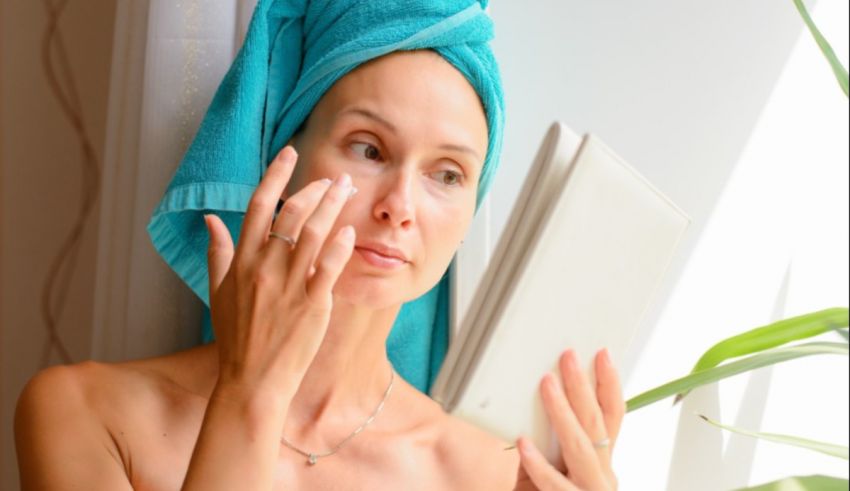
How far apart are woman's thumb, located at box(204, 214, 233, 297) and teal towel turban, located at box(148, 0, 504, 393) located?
21cm

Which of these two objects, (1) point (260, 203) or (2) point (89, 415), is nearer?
(1) point (260, 203)

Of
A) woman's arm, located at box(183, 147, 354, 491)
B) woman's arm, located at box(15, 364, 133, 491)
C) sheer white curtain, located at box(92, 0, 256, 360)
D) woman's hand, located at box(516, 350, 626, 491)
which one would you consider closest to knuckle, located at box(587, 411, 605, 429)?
woman's hand, located at box(516, 350, 626, 491)

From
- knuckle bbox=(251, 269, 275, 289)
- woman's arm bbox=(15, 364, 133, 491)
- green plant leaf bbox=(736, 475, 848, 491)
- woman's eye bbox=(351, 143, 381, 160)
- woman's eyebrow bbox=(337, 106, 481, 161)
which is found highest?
woman's eyebrow bbox=(337, 106, 481, 161)

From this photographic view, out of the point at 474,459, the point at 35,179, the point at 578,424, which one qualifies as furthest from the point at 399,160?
the point at 35,179

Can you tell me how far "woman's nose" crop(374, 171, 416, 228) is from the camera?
1107 millimetres

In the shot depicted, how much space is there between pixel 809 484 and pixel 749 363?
0.14 m

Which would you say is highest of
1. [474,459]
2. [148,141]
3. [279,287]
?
[148,141]

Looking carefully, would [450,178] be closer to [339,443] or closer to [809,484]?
[339,443]

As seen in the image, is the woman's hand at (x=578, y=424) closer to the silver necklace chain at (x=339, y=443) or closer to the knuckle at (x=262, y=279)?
the knuckle at (x=262, y=279)

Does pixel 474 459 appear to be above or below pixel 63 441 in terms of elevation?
above

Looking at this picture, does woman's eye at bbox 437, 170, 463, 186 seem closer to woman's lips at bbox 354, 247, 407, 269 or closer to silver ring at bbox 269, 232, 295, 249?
woman's lips at bbox 354, 247, 407, 269

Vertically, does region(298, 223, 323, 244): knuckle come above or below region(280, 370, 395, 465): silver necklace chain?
above

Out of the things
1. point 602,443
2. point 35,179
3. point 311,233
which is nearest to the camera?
point 311,233

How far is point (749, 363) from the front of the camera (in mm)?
912
